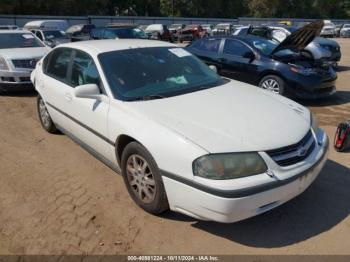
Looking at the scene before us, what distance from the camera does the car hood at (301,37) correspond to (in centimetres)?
724

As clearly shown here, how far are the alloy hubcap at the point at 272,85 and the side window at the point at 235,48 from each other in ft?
2.78

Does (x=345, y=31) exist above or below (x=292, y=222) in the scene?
below

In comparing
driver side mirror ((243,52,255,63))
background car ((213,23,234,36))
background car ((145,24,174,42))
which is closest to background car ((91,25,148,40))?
driver side mirror ((243,52,255,63))

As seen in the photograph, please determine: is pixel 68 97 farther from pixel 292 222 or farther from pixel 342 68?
pixel 342 68

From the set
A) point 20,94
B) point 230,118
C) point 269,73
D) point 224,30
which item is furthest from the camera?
point 224,30

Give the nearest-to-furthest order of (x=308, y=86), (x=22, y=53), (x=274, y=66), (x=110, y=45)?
1. (x=110, y=45)
2. (x=308, y=86)
3. (x=274, y=66)
4. (x=22, y=53)

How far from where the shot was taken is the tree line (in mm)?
47562

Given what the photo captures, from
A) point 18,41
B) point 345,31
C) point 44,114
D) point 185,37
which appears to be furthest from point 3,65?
point 345,31

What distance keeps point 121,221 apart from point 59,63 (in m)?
2.60

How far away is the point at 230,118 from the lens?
3312mm

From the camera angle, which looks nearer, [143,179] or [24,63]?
[143,179]

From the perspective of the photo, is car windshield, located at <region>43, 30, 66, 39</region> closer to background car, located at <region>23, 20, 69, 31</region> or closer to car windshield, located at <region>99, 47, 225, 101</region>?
background car, located at <region>23, 20, 69, 31</region>

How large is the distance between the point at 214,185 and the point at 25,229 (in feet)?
5.94

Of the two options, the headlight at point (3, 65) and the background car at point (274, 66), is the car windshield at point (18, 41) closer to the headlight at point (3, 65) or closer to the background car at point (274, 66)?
the headlight at point (3, 65)
